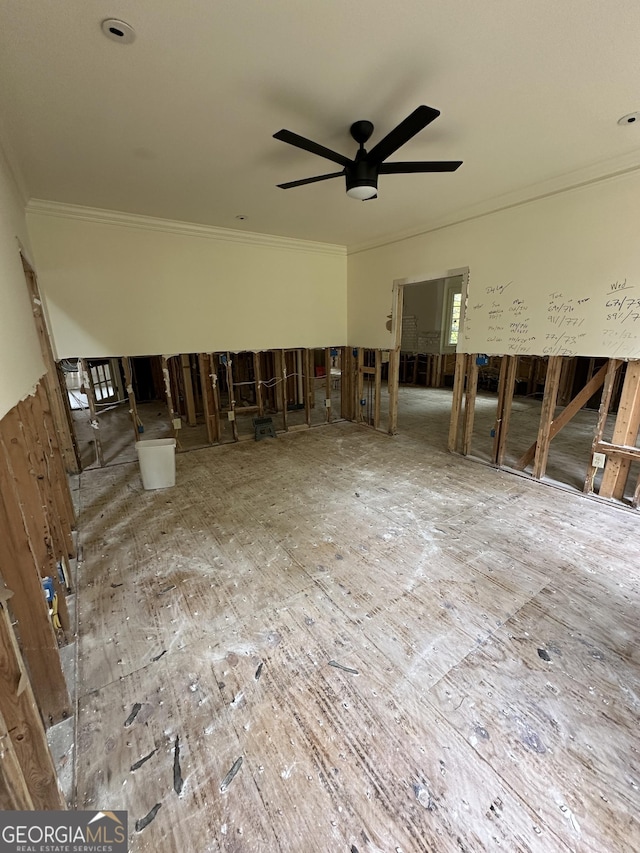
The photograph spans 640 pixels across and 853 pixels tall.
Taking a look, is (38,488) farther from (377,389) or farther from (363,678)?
(377,389)

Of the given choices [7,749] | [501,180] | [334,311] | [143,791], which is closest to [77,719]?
[143,791]

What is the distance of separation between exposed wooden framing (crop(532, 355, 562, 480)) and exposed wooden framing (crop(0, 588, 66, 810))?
13.1 ft

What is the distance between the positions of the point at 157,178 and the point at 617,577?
181 inches

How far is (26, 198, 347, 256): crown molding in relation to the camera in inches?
141

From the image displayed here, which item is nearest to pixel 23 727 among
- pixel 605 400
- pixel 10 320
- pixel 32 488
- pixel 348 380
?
pixel 32 488

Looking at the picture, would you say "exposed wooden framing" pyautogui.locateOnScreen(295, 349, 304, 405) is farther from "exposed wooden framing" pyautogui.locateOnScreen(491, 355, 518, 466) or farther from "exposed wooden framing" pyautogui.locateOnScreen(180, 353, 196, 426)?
"exposed wooden framing" pyautogui.locateOnScreen(491, 355, 518, 466)

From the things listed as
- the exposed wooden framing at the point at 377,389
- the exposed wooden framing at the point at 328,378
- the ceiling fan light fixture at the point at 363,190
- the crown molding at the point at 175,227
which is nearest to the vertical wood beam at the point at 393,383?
the exposed wooden framing at the point at 377,389

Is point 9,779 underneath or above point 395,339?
underneath

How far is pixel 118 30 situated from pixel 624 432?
14.1 feet

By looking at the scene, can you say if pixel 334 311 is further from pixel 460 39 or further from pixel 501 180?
pixel 460 39

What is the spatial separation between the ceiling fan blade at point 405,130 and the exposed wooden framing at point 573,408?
2581 mm

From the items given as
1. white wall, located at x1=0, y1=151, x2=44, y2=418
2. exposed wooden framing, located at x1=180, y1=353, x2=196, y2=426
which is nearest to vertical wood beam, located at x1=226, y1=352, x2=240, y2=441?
exposed wooden framing, located at x1=180, y1=353, x2=196, y2=426

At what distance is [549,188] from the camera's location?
317cm

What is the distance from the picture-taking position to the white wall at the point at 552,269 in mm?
2920
